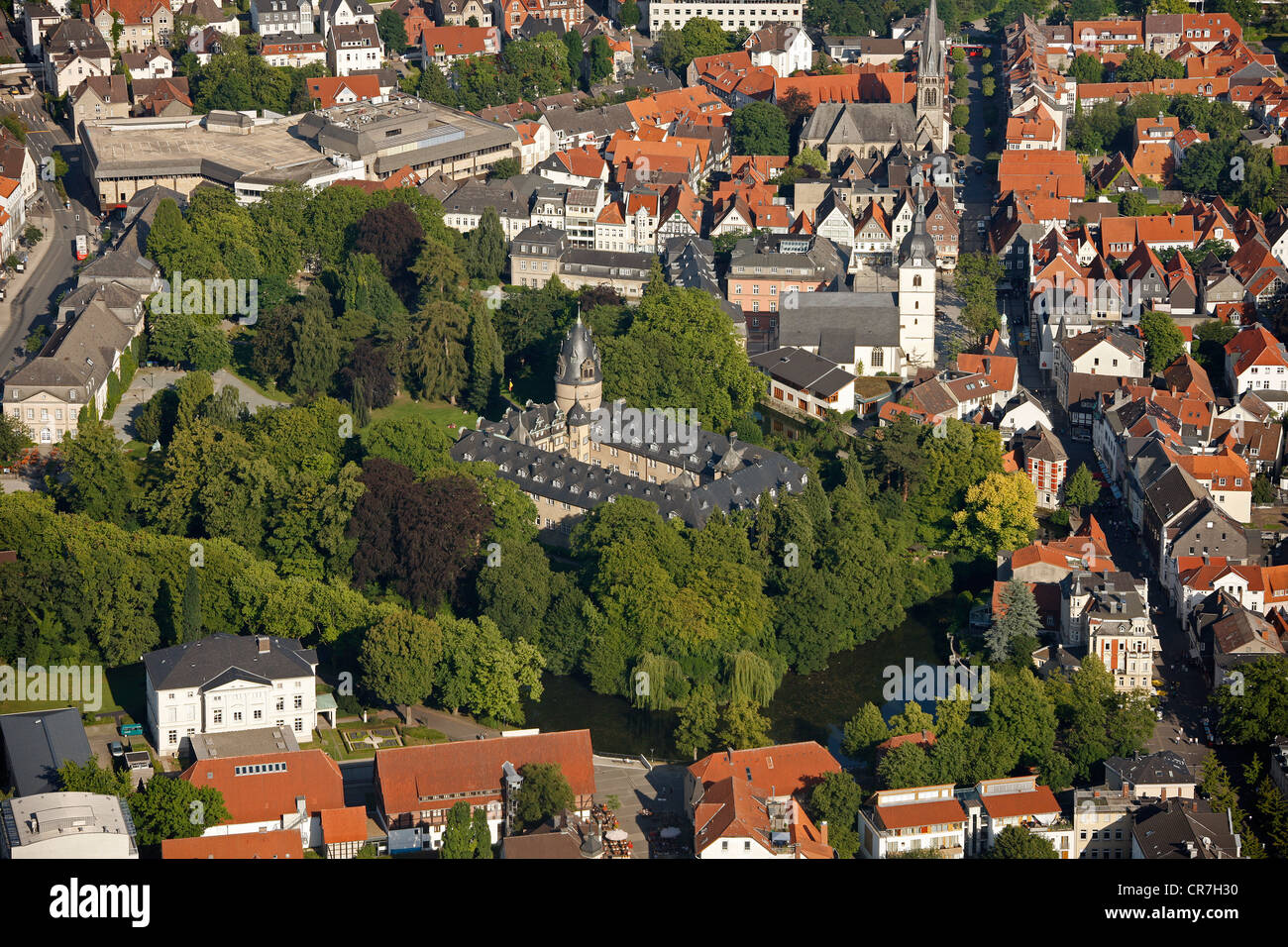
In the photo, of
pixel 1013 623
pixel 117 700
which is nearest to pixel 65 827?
pixel 117 700

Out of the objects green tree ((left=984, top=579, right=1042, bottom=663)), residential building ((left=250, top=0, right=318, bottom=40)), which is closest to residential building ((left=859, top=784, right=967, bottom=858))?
green tree ((left=984, top=579, right=1042, bottom=663))

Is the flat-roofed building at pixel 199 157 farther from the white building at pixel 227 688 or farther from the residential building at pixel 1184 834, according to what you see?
the residential building at pixel 1184 834

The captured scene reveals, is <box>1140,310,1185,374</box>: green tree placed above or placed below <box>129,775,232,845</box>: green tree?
below

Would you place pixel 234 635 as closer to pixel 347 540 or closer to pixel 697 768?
pixel 347 540

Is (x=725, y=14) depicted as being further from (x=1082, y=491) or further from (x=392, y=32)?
(x=1082, y=491)

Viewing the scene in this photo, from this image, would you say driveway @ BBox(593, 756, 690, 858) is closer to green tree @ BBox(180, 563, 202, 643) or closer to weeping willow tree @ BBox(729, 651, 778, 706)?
weeping willow tree @ BBox(729, 651, 778, 706)

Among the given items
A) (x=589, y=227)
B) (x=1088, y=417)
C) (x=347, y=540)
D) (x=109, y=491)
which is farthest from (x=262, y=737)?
(x=589, y=227)
